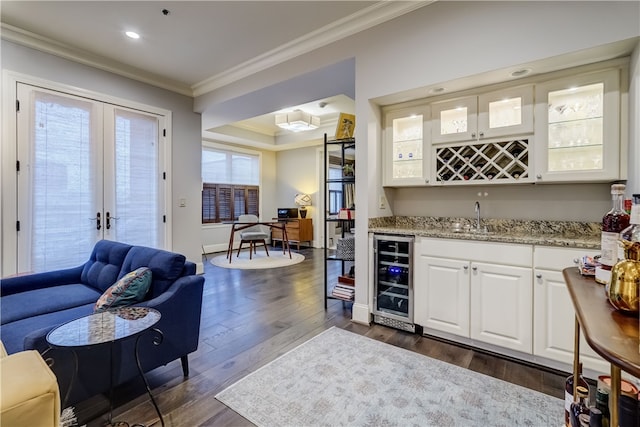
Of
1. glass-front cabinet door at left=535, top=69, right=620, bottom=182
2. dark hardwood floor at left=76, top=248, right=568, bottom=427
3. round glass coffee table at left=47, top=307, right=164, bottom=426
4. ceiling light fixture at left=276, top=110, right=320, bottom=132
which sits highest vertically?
ceiling light fixture at left=276, top=110, right=320, bottom=132

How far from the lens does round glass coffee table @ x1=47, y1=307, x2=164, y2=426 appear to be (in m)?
1.31

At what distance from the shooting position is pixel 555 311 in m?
1.93

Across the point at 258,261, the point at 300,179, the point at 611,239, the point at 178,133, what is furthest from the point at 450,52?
the point at 300,179

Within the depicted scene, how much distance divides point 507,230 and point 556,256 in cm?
63

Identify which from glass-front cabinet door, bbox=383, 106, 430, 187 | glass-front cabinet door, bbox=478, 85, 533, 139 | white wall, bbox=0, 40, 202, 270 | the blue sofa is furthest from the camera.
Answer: white wall, bbox=0, 40, 202, 270

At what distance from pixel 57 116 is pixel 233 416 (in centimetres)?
376

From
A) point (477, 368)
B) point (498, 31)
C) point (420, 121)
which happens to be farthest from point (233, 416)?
point (498, 31)

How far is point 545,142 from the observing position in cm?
219

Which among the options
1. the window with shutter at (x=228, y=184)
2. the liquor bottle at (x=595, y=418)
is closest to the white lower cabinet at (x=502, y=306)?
the liquor bottle at (x=595, y=418)

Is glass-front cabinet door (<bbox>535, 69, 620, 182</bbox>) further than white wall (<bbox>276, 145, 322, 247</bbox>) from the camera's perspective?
No

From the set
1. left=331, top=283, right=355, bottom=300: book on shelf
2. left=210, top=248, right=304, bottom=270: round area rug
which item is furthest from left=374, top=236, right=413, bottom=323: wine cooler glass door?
left=210, top=248, right=304, bottom=270: round area rug

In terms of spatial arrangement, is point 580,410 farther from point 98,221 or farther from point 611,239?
point 98,221

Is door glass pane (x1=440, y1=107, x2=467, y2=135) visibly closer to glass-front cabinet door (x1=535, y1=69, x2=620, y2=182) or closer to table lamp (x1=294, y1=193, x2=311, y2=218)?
glass-front cabinet door (x1=535, y1=69, x2=620, y2=182)

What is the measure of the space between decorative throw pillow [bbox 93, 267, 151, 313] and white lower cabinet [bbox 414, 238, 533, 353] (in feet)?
6.74
